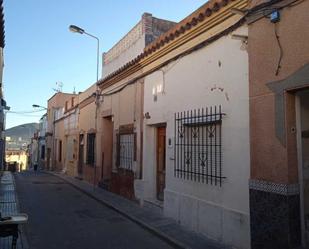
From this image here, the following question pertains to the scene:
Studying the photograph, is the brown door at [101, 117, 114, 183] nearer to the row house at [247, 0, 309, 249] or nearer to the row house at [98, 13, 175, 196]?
the row house at [98, 13, 175, 196]

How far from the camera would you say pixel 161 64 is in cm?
934

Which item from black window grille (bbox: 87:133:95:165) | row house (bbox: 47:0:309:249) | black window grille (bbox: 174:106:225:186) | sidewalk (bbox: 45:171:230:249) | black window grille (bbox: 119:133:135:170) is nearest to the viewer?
row house (bbox: 47:0:309:249)

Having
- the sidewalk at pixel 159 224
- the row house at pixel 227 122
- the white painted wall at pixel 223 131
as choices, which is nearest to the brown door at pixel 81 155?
the sidewalk at pixel 159 224

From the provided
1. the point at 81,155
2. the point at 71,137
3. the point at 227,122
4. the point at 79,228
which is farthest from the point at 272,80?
the point at 71,137

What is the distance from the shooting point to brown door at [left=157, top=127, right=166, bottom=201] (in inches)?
385

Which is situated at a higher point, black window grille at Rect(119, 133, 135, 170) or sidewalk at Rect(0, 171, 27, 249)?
black window grille at Rect(119, 133, 135, 170)

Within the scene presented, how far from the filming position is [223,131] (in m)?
6.79

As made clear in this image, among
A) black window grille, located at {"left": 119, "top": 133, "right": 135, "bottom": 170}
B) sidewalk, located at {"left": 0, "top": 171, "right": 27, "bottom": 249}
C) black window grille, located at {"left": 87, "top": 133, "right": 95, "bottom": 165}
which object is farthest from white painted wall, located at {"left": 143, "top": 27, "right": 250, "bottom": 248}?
black window grille, located at {"left": 87, "top": 133, "right": 95, "bottom": 165}

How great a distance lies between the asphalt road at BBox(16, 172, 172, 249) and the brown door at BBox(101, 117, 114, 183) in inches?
101

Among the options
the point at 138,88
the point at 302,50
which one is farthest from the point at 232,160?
the point at 138,88

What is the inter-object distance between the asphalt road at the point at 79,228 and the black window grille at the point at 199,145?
4.91ft

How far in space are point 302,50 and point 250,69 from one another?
43.1 inches

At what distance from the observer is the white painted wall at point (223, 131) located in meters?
→ 6.17

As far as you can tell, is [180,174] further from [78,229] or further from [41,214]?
[41,214]
